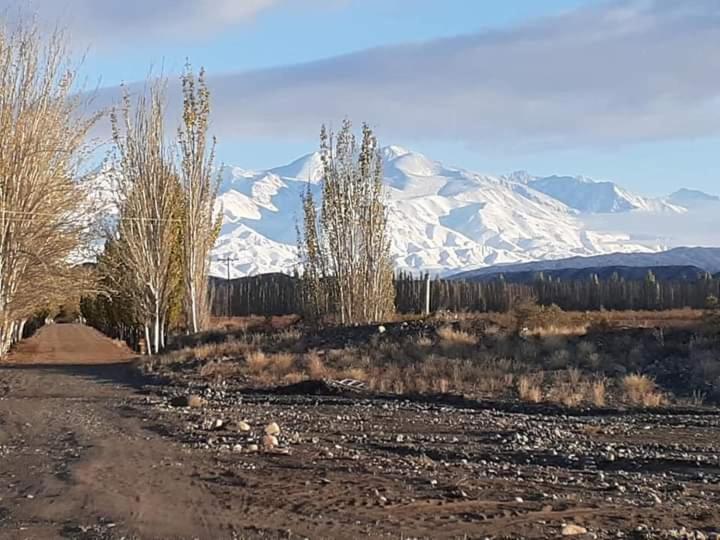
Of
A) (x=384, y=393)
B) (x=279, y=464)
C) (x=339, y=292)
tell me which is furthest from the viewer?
(x=339, y=292)

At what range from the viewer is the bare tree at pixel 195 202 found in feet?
140

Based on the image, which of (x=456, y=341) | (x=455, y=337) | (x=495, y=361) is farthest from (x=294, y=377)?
(x=455, y=337)

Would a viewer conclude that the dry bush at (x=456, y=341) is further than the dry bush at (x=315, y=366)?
Yes

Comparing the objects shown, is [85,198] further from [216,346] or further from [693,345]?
[693,345]

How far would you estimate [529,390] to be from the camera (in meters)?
21.1

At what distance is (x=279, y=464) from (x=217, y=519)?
2.81m

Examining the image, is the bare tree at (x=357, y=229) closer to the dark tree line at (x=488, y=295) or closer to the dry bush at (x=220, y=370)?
the dry bush at (x=220, y=370)

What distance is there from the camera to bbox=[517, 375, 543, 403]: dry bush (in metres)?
20.5

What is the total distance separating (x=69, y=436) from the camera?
14227 millimetres

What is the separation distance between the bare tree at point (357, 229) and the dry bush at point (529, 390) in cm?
1942

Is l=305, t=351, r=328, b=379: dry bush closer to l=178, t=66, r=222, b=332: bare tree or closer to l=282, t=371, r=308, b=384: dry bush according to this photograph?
l=282, t=371, r=308, b=384: dry bush

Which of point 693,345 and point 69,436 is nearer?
Result: point 69,436

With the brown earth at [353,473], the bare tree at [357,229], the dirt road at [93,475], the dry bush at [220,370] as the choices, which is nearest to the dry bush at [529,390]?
the brown earth at [353,473]

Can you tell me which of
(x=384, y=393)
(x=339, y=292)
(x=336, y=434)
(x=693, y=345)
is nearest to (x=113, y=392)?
(x=384, y=393)
